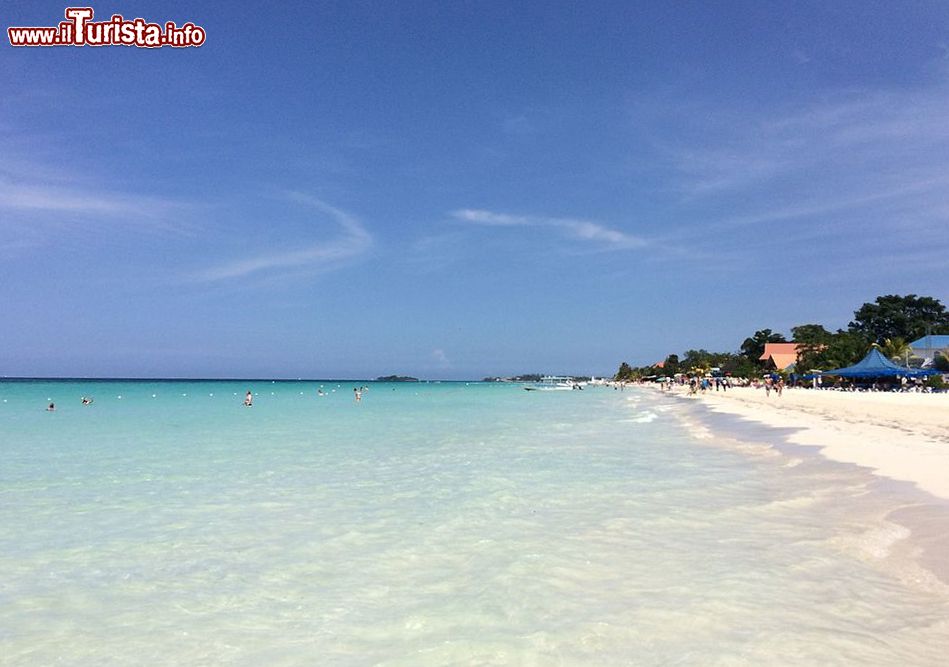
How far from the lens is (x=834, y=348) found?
75.6 meters

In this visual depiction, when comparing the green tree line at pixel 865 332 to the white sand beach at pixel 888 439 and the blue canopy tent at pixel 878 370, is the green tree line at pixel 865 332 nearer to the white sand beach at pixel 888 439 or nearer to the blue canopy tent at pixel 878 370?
the blue canopy tent at pixel 878 370

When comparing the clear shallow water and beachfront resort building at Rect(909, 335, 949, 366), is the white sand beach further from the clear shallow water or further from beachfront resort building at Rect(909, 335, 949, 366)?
beachfront resort building at Rect(909, 335, 949, 366)

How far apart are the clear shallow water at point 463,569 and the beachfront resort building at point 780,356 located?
8917 centimetres

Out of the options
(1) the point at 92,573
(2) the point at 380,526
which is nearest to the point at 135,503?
(1) the point at 92,573

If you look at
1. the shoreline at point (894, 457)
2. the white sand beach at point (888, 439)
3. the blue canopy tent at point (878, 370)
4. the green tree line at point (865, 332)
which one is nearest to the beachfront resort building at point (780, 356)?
the green tree line at point (865, 332)

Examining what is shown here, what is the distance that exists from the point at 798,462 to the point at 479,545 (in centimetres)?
900

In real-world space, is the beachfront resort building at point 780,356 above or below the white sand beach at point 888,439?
above

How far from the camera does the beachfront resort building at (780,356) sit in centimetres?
9250

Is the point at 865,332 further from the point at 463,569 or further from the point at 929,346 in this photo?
the point at 463,569

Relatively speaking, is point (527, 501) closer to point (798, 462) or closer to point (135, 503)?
point (135, 503)

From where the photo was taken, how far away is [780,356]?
309 ft

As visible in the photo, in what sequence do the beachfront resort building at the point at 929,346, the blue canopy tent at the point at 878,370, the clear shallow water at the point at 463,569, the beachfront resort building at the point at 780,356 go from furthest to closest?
1. the beachfront resort building at the point at 780,356
2. the beachfront resort building at the point at 929,346
3. the blue canopy tent at the point at 878,370
4. the clear shallow water at the point at 463,569

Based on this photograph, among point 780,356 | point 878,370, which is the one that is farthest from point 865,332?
point 878,370

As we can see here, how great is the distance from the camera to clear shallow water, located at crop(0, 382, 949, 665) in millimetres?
4297
